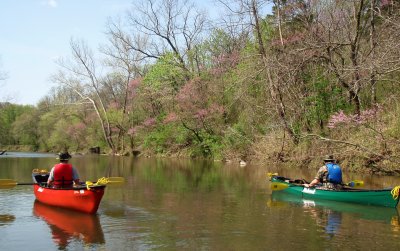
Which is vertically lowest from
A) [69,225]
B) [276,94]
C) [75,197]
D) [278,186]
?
[69,225]

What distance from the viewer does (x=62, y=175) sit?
13.4 m

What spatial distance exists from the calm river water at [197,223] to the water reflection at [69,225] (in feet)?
0.07

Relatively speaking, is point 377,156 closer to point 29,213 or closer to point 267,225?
point 267,225

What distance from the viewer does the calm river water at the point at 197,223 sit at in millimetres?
9281

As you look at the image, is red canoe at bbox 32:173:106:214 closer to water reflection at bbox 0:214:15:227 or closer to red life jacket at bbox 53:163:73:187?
red life jacket at bbox 53:163:73:187

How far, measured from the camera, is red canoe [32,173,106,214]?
12.0 metres

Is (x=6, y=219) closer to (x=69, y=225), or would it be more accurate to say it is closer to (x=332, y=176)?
(x=69, y=225)

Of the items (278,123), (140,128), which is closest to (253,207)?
(278,123)

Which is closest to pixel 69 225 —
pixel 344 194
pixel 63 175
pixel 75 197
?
pixel 75 197

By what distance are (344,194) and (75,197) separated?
26.0 ft

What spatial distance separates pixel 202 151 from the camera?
39.7 metres

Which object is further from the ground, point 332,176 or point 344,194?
point 332,176

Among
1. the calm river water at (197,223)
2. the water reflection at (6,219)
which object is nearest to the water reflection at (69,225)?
the calm river water at (197,223)

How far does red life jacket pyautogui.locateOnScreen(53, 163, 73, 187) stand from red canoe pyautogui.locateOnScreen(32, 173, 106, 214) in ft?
1.01
